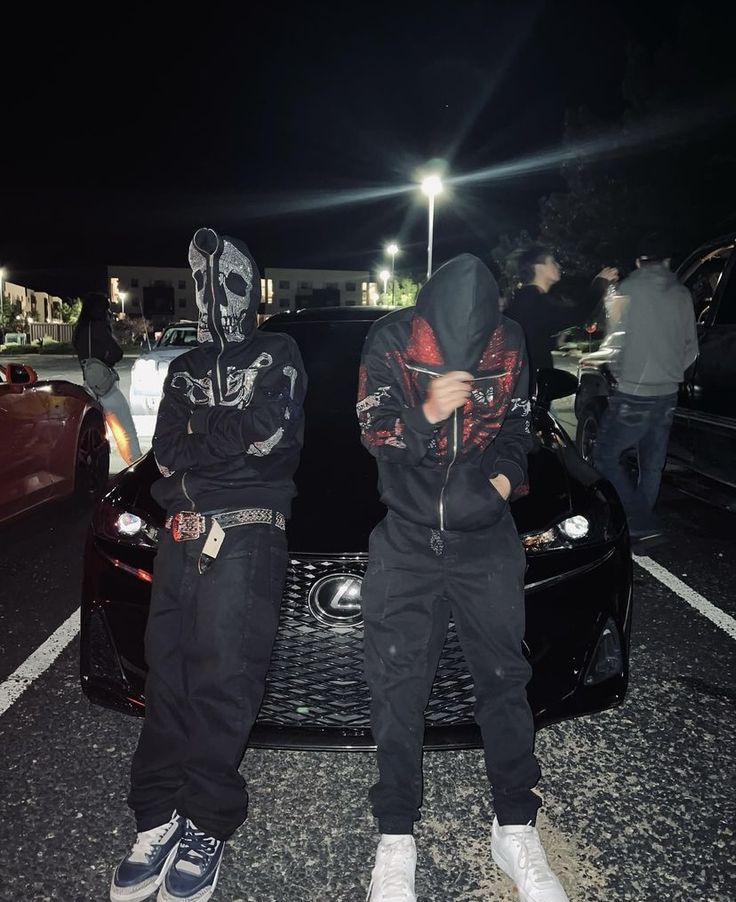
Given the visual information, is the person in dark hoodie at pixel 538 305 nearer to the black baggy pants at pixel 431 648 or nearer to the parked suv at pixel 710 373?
the parked suv at pixel 710 373

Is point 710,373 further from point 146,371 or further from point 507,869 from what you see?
point 146,371

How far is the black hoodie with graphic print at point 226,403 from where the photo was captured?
2.32 metres

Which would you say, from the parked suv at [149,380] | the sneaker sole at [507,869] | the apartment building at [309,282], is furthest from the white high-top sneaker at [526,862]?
the apartment building at [309,282]

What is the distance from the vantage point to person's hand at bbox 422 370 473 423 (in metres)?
2.10

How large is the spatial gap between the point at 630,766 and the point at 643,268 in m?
3.28

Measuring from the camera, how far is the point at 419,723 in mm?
2297

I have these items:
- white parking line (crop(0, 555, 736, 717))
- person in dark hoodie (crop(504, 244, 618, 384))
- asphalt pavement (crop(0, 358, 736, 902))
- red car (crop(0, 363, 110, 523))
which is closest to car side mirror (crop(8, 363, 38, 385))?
red car (crop(0, 363, 110, 523))

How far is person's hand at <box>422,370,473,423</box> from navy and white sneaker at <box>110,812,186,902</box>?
4.68 ft

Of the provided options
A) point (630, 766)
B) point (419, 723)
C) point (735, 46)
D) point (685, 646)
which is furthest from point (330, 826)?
Answer: point (735, 46)

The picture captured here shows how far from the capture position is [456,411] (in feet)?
7.30

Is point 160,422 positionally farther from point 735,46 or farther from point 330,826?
point 735,46

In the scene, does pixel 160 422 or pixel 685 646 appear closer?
pixel 160 422

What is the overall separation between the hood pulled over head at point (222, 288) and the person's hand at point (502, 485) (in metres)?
0.87

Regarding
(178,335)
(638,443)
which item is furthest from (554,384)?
(178,335)
